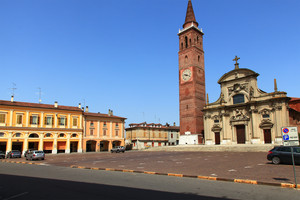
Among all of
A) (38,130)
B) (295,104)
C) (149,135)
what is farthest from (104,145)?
(295,104)

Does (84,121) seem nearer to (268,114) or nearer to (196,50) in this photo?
(196,50)

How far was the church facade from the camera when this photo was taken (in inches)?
1439

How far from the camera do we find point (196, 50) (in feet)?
172

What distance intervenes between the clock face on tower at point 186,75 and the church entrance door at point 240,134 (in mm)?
15475

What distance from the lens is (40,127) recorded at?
150 ft

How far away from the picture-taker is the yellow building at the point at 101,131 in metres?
52.5

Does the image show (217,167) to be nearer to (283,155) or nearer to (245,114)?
(283,155)

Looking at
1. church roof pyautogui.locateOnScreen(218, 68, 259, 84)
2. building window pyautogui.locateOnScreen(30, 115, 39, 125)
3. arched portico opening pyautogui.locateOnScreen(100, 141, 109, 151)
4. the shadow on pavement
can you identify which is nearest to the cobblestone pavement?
the shadow on pavement

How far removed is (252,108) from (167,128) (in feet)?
122

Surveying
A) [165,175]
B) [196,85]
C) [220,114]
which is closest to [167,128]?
[196,85]

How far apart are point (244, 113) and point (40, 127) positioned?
38911 millimetres

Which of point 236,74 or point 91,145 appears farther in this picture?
point 91,145

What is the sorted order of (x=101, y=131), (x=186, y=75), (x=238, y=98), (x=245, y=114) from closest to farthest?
1. (x=245, y=114)
2. (x=238, y=98)
3. (x=186, y=75)
4. (x=101, y=131)

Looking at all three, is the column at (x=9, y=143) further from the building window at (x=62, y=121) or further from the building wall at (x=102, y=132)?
the building wall at (x=102, y=132)
